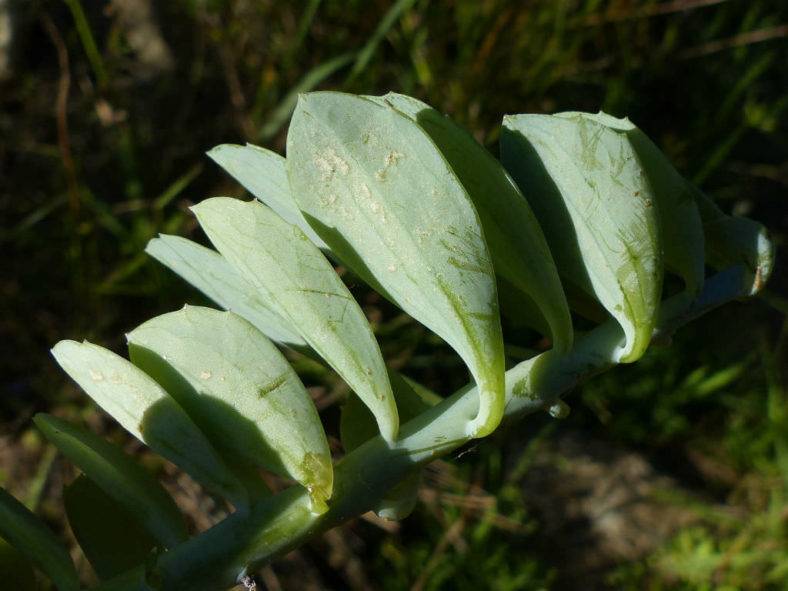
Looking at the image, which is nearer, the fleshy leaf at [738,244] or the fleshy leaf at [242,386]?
the fleshy leaf at [242,386]

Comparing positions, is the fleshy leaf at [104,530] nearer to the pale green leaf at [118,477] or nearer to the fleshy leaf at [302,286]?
the pale green leaf at [118,477]

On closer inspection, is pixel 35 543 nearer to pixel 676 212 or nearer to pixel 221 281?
→ pixel 221 281

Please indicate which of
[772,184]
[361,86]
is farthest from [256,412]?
[772,184]

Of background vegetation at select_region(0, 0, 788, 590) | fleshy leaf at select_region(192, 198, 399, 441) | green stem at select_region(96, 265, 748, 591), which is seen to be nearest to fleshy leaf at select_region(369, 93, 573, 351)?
green stem at select_region(96, 265, 748, 591)

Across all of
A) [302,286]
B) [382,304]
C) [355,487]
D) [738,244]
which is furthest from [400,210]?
[382,304]

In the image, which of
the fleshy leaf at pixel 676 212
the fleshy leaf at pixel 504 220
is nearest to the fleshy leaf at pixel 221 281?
the fleshy leaf at pixel 504 220

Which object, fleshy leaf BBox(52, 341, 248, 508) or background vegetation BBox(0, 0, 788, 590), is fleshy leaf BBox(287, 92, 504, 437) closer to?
fleshy leaf BBox(52, 341, 248, 508)
